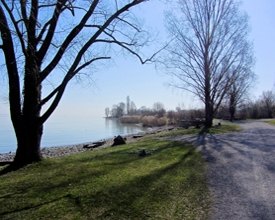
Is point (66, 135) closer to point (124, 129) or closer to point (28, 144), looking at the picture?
point (124, 129)

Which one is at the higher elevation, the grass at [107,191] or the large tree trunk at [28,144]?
the large tree trunk at [28,144]

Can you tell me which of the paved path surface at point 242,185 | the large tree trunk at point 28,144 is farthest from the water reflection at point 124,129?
the paved path surface at point 242,185

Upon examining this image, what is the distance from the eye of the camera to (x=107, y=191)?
388 centimetres

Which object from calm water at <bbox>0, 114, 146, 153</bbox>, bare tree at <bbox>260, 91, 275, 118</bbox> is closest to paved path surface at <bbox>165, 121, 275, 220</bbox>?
calm water at <bbox>0, 114, 146, 153</bbox>

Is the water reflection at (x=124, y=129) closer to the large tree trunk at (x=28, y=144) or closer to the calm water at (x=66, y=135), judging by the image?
the calm water at (x=66, y=135)

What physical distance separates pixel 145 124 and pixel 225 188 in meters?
38.9

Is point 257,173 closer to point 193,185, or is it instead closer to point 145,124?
point 193,185

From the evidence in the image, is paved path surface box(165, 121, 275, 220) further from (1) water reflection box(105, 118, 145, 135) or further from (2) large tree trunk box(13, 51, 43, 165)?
(1) water reflection box(105, 118, 145, 135)

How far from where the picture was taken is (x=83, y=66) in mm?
6949

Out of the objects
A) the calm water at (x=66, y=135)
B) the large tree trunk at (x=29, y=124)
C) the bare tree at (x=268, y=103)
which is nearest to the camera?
the large tree trunk at (x=29, y=124)

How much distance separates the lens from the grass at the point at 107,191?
311cm

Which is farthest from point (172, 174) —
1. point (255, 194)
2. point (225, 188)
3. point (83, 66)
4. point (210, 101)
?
point (210, 101)

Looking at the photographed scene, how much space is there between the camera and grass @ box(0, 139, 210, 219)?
3107 millimetres

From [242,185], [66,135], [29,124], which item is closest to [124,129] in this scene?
[66,135]
